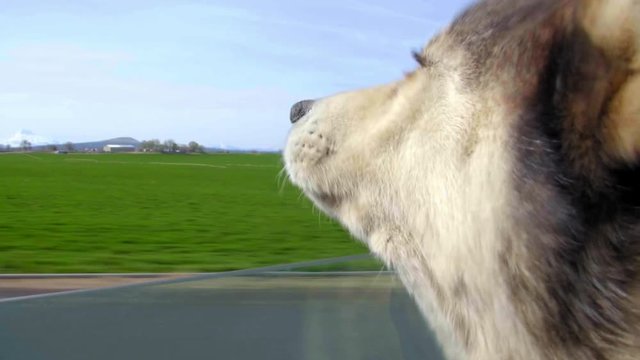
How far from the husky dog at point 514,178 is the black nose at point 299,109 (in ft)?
0.77

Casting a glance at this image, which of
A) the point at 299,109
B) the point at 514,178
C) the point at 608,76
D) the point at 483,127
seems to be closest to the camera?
the point at 608,76

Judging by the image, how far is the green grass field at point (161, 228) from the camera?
13.2 meters

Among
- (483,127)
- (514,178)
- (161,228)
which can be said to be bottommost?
(161,228)

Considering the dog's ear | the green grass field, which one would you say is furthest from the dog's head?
the green grass field

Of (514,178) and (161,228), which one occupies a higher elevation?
(514,178)

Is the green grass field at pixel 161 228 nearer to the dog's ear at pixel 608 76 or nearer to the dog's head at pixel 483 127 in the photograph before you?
the dog's head at pixel 483 127

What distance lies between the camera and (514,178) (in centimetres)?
175

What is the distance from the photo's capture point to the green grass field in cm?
1323

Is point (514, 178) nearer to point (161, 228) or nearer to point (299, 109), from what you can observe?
point (299, 109)

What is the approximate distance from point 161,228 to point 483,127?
1858cm

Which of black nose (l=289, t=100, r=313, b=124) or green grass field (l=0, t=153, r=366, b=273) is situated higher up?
black nose (l=289, t=100, r=313, b=124)

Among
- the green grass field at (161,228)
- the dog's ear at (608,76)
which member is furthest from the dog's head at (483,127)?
the green grass field at (161,228)

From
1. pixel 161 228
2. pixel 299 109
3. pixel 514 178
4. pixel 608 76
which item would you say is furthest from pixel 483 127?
pixel 161 228

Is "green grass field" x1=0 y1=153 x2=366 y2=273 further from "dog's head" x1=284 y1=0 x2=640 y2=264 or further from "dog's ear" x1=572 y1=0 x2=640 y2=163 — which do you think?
"dog's ear" x1=572 y1=0 x2=640 y2=163
